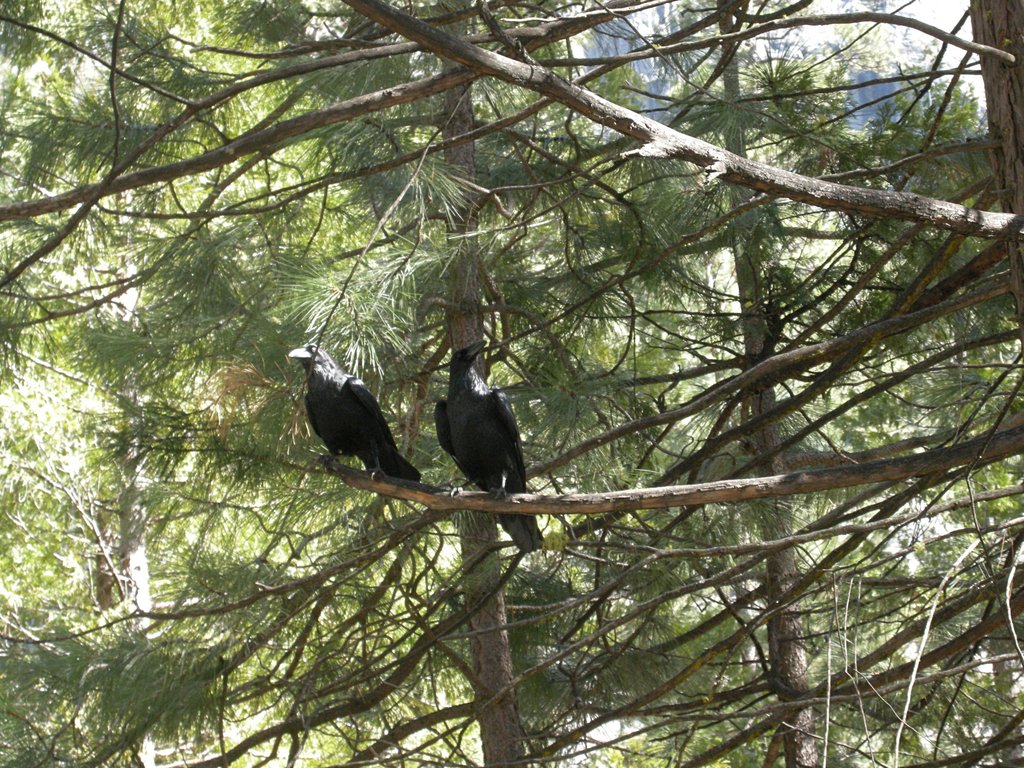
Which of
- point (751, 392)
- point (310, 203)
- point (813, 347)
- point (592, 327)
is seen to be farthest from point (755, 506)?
point (310, 203)

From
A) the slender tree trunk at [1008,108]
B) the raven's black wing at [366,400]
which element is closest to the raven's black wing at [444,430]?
the raven's black wing at [366,400]

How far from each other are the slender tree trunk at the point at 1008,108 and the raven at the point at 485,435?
1752mm

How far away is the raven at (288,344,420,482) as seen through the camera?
3.78m

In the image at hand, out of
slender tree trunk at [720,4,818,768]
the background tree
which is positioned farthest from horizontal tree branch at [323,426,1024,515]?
slender tree trunk at [720,4,818,768]

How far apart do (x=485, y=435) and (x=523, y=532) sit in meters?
0.39

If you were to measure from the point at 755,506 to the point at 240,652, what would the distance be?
209 cm

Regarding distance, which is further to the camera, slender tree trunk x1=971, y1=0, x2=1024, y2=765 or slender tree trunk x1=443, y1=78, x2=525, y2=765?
slender tree trunk x1=443, y1=78, x2=525, y2=765

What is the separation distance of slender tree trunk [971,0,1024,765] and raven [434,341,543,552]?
1752 mm

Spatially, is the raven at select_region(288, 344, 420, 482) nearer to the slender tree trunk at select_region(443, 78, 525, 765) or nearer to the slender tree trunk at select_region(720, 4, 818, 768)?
the slender tree trunk at select_region(443, 78, 525, 765)

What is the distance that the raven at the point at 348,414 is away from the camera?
3.78 metres

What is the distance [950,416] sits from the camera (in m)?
6.14

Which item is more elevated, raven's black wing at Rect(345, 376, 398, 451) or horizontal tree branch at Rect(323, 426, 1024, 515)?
raven's black wing at Rect(345, 376, 398, 451)

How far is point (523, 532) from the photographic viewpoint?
3.82 meters

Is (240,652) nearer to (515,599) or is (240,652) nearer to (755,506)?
(515,599)
